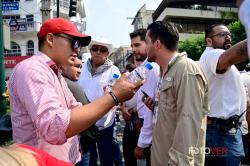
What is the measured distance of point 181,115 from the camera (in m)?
2.82

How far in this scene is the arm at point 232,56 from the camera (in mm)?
2668

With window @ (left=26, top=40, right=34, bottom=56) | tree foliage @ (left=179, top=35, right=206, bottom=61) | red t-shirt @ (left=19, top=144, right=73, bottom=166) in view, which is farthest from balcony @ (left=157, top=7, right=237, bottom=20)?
red t-shirt @ (left=19, top=144, right=73, bottom=166)

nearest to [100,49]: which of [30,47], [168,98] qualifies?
[168,98]

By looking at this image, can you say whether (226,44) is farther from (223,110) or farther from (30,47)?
(30,47)

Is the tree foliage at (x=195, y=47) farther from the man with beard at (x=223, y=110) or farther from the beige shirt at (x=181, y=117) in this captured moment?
the beige shirt at (x=181, y=117)

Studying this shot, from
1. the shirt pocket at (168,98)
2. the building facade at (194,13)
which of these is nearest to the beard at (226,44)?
the shirt pocket at (168,98)

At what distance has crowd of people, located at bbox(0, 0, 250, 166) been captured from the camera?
2.08m

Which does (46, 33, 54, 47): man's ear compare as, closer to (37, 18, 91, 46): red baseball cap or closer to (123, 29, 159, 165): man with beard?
(37, 18, 91, 46): red baseball cap

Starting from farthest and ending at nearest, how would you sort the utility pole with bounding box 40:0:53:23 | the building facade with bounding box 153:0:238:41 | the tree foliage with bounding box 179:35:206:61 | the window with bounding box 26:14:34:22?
the window with bounding box 26:14:34:22
the building facade with bounding box 153:0:238:41
the tree foliage with bounding box 179:35:206:61
the utility pole with bounding box 40:0:53:23

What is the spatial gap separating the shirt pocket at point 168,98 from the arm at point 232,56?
1.55ft

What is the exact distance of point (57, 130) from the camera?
206 centimetres

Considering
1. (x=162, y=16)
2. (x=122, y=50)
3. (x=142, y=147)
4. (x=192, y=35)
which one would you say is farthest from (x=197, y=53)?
(x=122, y=50)

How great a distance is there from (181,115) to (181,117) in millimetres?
15

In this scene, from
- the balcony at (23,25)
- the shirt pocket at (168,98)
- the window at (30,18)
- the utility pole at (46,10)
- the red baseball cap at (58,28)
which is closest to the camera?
the red baseball cap at (58,28)
